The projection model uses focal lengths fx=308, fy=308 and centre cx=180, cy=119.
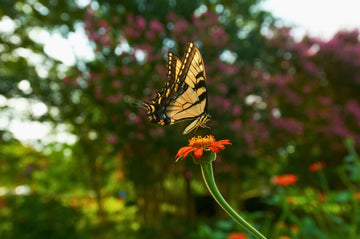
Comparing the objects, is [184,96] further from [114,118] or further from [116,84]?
[114,118]

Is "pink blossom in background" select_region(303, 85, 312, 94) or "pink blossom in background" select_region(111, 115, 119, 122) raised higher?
"pink blossom in background" select_region(303, 85, 312, 94)

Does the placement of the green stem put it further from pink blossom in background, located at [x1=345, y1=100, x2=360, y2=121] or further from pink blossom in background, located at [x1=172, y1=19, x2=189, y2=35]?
pink blossom in background, located at [x1=345, y1=100, x2=360, y2=121]

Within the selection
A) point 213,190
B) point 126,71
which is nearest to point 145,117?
point 126,71

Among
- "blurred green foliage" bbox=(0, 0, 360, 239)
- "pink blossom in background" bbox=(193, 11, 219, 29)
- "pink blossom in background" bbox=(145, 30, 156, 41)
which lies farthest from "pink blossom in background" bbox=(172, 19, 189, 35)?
Result: "pink blossom in background" bbox=(145, 30, 156, 41)

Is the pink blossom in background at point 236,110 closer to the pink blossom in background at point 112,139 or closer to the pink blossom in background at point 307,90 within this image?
the pink blossom in background at point 112,139

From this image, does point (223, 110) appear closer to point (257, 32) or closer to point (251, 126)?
point (251, 126)

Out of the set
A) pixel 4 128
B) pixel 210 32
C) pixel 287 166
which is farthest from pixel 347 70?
pixel 4 128

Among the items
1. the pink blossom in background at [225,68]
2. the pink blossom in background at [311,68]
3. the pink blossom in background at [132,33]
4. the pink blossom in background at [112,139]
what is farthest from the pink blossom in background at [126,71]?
the pink blossom in background at [311,68]
